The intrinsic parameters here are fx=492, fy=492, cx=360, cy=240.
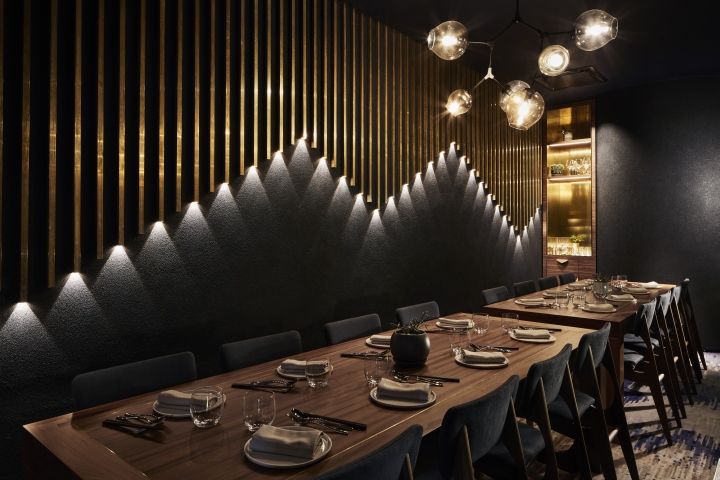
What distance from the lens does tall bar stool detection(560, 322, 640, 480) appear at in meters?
2.64

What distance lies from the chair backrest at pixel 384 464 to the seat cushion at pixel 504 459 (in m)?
0.84

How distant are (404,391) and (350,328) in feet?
4.32

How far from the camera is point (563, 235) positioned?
804cm

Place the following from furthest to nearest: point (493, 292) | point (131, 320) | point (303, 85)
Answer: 1. point (493, 292)
2. point (303, 85)
3. point (131, 320)

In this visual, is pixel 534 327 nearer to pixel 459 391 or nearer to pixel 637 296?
pixel 459 391

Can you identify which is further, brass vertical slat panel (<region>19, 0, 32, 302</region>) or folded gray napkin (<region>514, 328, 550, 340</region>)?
folded gray napkin (<region>514, 328, 550, 340</region>)

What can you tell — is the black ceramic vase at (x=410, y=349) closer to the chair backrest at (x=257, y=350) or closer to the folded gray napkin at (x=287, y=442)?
the chair backrest at (x=257, y=350)

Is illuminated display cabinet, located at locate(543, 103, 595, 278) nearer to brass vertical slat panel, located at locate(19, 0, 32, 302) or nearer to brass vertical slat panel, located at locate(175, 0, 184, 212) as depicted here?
brass vertical slat panel, located at locate(175, 0, 184, 212)

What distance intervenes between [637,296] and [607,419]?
6.61ft

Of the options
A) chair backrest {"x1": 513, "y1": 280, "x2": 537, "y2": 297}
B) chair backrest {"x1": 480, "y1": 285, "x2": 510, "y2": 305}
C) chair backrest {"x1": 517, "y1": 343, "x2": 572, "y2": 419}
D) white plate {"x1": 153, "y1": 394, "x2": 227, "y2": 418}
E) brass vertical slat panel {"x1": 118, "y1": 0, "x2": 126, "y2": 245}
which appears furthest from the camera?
chair backrest {"x1": 513, "y1": 280, "x2": 537, "y2": 297}

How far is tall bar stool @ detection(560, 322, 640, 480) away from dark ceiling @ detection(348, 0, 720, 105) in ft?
10.0

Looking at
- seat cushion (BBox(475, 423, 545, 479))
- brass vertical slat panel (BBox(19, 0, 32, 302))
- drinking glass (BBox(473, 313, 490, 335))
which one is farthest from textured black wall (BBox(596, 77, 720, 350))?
brass vertical slat panel (BBox(19, 0, 32, 302))

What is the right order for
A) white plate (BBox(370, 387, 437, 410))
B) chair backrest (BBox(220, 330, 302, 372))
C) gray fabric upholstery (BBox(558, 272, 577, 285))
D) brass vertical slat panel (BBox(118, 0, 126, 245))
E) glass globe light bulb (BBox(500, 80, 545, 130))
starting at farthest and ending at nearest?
gray fabric upholstery (BBox(558, 272, 577, 285)), glass globe light bulb (BBox(500, 80, 545, 130)), brass vertical slat panel (BBox(118, 0, 126, 245)), chair backrest (BBox(220, 330, 302, 372)), white plate (BBox(370, 387, 437, 410))

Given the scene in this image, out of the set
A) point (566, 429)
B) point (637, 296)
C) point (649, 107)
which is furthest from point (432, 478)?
point (649, 107)
